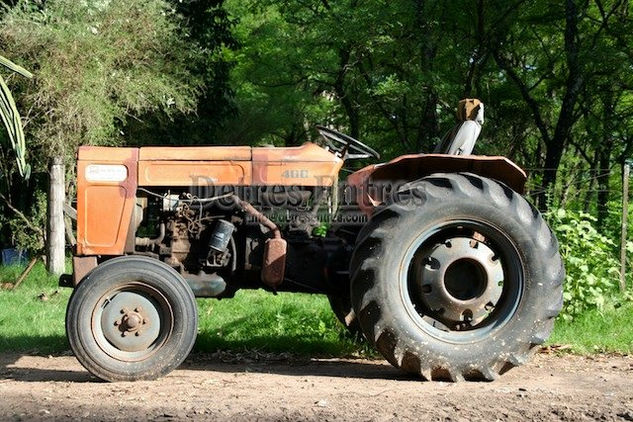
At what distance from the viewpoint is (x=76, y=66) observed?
12.1 m

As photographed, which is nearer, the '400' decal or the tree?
the '400' decal

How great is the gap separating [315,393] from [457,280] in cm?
133

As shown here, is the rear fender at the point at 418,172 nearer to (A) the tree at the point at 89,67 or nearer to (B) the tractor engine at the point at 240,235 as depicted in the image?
(B) the tractor engine at the point at 240,235

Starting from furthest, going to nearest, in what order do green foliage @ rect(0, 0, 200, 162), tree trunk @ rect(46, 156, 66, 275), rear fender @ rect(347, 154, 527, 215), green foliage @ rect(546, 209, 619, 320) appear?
tree trunk @ rect(46, 156, 66, 275), green foliage @ rect(0, 0, 200, 162), green foliage @ rect(546, 209, 619, 320), rear fender @ rect(347, 154, 527, 215)

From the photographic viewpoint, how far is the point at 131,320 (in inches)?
225

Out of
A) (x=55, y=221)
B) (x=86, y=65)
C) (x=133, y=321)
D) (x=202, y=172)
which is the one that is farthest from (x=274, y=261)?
(x=55, y=221)

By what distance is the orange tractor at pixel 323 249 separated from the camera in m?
5.61

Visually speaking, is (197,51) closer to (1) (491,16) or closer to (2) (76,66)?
(2) (76,66)

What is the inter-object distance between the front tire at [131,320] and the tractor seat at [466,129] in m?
2.21

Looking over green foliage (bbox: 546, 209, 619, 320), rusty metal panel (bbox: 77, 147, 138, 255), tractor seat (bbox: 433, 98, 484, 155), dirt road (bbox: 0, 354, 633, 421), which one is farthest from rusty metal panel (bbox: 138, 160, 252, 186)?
green foliage (bbox: 546, 209, 619, 320)

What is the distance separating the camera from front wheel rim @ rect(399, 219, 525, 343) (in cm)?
570

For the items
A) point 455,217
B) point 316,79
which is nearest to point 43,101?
point 455,217

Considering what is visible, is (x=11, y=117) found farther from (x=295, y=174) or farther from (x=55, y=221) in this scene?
(x=55, y=221)

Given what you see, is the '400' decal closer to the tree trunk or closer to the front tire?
the front tire
